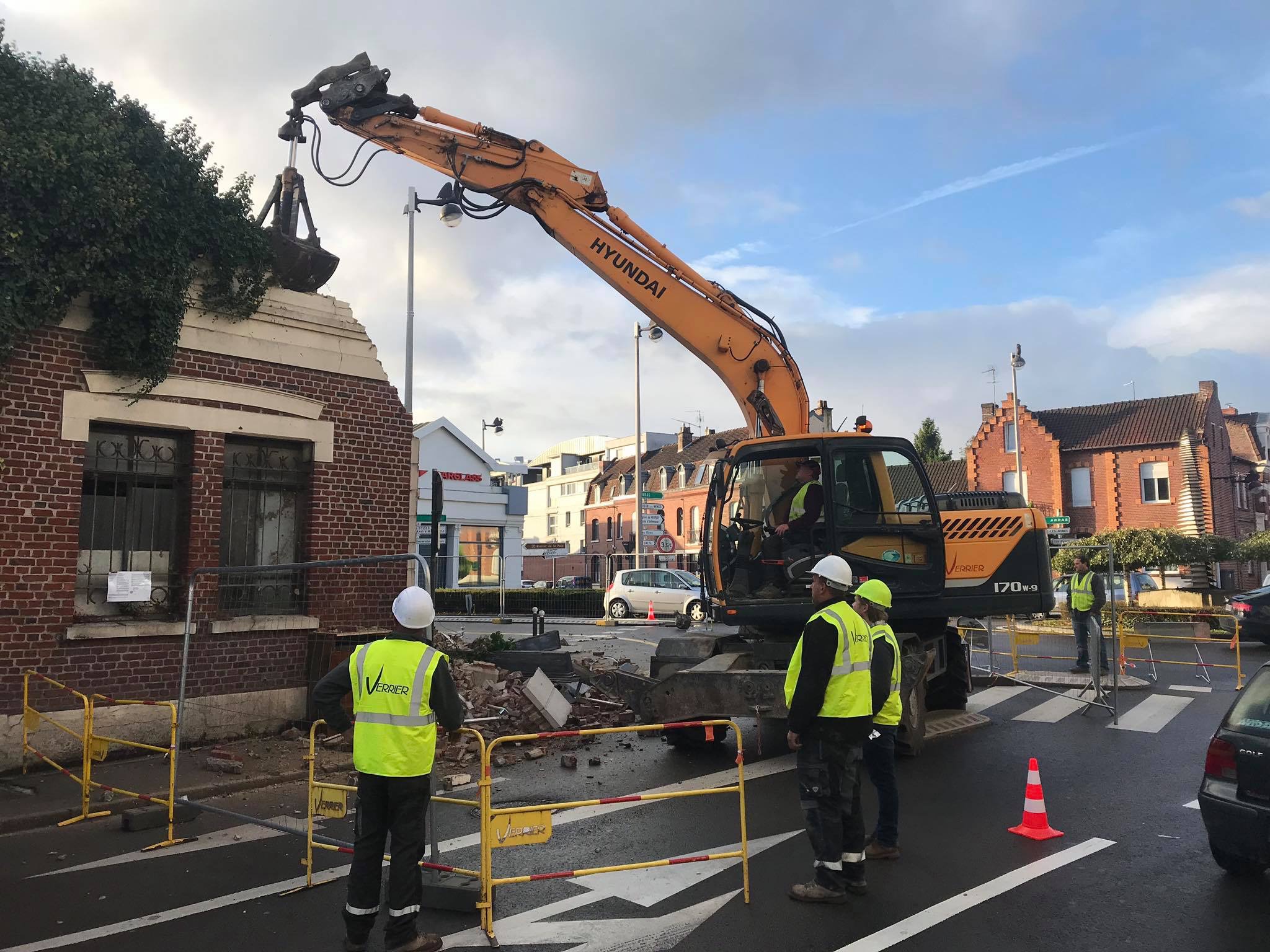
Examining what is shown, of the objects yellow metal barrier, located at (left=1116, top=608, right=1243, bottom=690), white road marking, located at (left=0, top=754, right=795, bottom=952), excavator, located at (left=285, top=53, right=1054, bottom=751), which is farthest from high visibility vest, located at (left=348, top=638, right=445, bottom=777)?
yellow metal barrier, located at (left=1116, top=608, right=1243, bottom=690)

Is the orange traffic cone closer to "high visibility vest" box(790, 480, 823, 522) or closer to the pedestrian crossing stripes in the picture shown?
"high visibility vest" box(790, 480, 823, 522)

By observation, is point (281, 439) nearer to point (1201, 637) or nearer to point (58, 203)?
point (58, 203)

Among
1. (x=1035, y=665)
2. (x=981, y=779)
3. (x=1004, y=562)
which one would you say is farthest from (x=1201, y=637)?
(x=981, y=779)

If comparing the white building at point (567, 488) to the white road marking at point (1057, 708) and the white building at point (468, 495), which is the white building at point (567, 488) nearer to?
the white building at point (468, 495)

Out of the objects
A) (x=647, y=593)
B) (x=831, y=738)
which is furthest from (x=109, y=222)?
(x=647, y=593)

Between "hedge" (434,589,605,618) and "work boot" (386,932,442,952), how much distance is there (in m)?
26.7

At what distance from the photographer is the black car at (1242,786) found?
16.1 feet

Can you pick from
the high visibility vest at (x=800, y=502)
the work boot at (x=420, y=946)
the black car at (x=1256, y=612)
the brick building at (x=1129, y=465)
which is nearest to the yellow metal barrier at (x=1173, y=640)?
the black car at (x=1256, y=612)

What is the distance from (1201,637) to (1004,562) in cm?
1444

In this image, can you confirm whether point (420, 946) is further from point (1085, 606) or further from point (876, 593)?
point (1085, 606)

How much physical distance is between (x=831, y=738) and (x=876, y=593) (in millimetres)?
1649

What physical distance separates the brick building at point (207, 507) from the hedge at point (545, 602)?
21.1 m

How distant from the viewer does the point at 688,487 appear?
58.7m

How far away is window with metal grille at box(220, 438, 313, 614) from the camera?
9.89m
